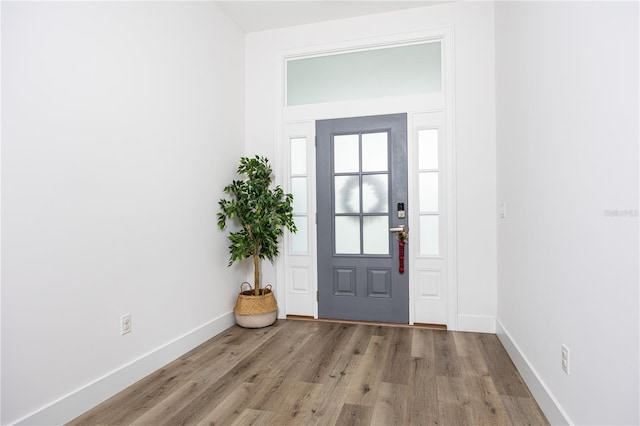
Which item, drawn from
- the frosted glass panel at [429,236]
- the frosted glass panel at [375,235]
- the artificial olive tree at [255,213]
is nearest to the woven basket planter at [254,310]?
the artificial olive tree at [255,213]

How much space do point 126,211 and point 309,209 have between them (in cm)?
175

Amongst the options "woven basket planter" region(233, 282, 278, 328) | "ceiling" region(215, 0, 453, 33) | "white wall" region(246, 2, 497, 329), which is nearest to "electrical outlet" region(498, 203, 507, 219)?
"white wall" region(246, 2, 497, 329)

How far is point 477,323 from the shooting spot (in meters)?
3.17

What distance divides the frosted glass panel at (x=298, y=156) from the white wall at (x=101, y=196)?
0.83 m

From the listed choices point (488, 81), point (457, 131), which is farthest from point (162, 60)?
point (488, 81)

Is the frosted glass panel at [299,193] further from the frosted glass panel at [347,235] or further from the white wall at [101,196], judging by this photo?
the white wall at [101,196]

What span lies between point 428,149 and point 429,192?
39cm

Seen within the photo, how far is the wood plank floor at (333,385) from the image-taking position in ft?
6.07

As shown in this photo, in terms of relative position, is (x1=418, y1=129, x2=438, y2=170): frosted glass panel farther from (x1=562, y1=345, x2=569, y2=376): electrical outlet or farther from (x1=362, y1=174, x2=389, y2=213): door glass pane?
(x1=562, y1=345, x2=569, y2=376): electrical outlet

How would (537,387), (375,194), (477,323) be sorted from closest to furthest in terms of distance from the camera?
(537,387)
(477,323)
(375,194)

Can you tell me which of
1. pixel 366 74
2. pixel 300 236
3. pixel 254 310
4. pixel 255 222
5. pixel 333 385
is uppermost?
pixel 366 74

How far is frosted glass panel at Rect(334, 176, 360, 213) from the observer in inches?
139

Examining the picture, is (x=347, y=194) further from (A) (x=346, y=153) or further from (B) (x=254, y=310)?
(B) (x=254, y=310)

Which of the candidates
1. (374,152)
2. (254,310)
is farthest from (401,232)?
(254,310)
